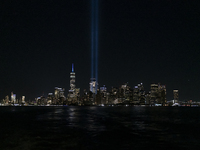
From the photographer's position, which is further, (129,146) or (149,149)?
(129,146)

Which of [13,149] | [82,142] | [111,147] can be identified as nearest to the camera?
[13,149]

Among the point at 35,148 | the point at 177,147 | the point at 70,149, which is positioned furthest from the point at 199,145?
the point at 35,148

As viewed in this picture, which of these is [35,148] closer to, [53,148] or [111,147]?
[53,148]

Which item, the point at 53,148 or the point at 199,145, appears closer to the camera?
the point at 53,148

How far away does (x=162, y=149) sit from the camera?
25859 mm

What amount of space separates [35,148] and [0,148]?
394cm

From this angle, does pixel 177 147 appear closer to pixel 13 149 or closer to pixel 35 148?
pixel 35 148

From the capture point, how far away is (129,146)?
1096 inches

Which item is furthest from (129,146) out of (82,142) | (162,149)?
(82,142)

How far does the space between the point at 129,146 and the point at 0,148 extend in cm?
1430

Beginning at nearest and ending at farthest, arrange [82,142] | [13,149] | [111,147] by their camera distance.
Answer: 1. [13,149]
2. [111,147]
3. [82,142]

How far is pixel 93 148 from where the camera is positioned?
88.3 ft

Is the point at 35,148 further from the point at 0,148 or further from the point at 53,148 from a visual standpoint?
the point at 0,148

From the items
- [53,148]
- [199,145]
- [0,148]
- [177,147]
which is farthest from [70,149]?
[199,145]
